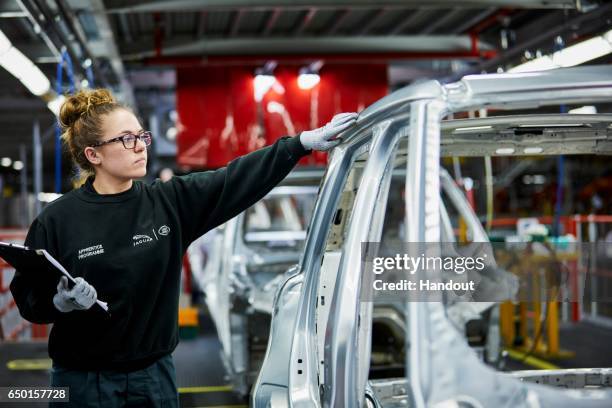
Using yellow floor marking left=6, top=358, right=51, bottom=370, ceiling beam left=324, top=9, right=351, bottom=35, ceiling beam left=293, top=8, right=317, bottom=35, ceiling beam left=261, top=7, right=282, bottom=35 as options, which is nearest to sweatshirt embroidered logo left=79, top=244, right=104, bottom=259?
yellow floor marking left=6, top=358, right=51, bottom=370

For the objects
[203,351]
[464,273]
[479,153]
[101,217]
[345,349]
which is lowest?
[203,351]

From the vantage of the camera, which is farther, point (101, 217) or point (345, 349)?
point (101, 217)

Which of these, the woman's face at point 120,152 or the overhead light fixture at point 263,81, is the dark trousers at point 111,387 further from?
the overhead light fixture at point 263,81

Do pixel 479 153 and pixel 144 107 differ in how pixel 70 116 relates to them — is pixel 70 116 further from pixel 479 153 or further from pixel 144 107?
pixel 144 107

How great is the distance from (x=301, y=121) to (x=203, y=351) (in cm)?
315

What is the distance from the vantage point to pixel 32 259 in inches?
91.4

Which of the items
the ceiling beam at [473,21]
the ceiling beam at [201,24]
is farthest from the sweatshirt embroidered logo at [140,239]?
the ceiling beam at [473,21]

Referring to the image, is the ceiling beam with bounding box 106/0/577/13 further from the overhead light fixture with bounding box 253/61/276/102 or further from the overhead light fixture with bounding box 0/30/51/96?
the overhead light fixture with bounding box 253/61/276/102

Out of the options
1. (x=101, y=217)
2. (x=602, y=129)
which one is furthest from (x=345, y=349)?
(x=602, y=129)

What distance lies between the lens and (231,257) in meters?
6.38

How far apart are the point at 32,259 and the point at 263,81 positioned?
7374 millimetres

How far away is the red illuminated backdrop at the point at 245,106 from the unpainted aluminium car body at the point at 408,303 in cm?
659

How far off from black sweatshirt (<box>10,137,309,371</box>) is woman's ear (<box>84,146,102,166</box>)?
9 cm

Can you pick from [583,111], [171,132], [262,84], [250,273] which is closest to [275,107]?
[262,84]
